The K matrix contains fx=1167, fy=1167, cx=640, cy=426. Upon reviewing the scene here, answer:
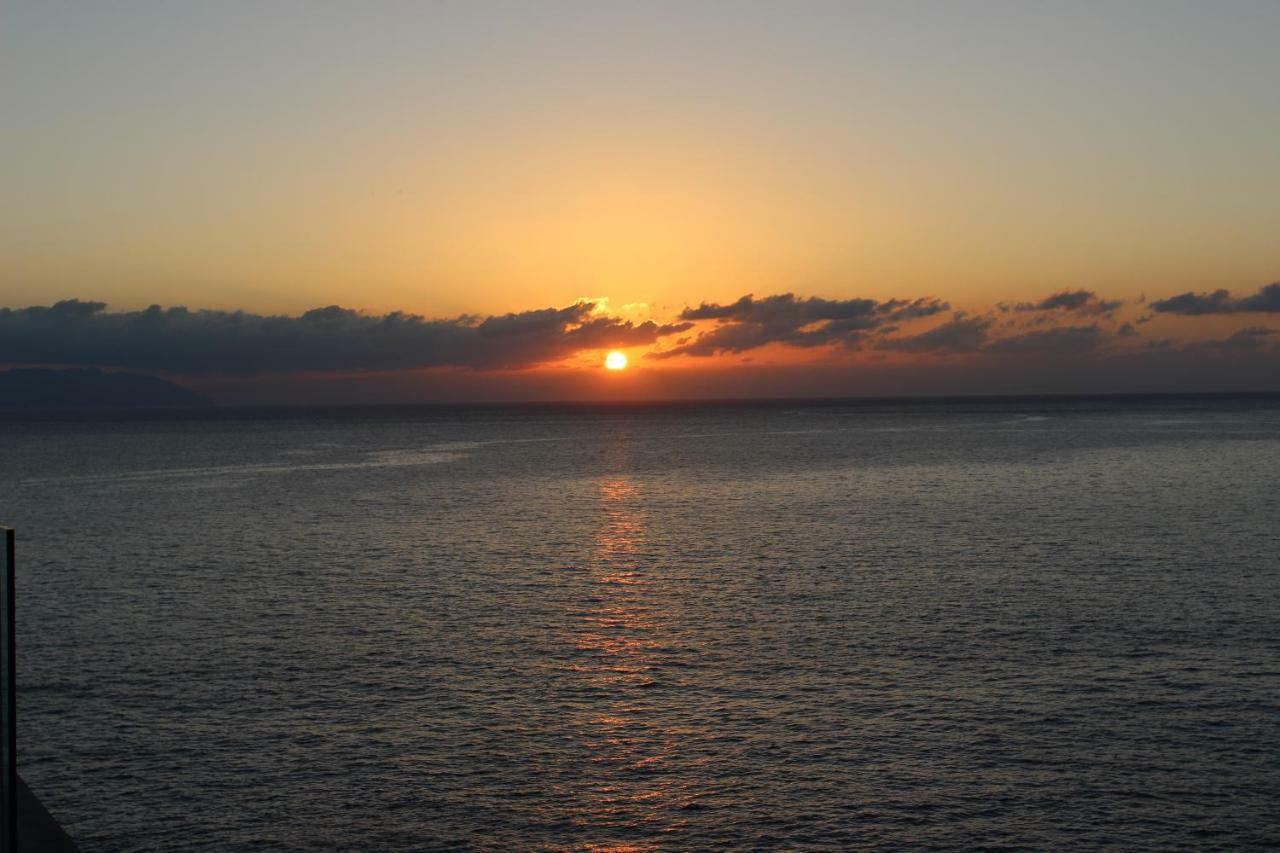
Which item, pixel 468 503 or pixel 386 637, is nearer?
pixel 386 637

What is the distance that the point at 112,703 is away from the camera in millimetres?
40062

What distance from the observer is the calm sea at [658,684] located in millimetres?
30594

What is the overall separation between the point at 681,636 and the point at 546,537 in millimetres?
36315

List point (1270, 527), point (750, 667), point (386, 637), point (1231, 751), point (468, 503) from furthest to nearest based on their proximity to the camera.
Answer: point (468, 503)
point (1270, 527)
point (386, 637)
point (750, 667)
point (1231, 751)

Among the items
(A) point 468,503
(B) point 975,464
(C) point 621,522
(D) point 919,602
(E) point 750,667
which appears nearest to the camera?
(E) point 750,667

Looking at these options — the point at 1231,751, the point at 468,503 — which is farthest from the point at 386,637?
the point at 468,503

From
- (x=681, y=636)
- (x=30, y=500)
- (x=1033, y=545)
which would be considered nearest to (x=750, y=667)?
(x=681, y=636)

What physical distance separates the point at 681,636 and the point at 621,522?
150 ft

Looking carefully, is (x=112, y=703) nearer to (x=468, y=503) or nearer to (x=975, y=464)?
(x=468, y=503)

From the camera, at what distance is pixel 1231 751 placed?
33.9m

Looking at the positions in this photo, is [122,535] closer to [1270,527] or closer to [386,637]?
[386,637]

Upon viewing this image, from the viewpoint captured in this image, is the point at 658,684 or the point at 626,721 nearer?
the point at 626,721

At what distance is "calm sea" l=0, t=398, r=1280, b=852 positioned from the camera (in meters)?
30.6

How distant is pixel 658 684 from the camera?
4266 cm
